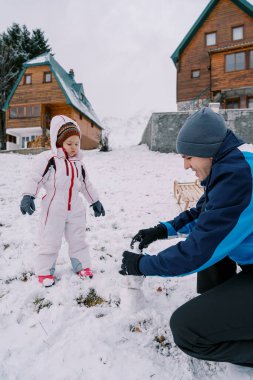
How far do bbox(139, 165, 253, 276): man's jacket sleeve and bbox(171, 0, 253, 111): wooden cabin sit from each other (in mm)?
21011

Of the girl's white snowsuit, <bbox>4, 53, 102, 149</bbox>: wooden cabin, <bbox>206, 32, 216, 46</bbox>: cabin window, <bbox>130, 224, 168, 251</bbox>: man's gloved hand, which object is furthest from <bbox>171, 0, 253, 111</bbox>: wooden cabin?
<bbox>130, 224, 168, 251</bbox>: man's gloved hand

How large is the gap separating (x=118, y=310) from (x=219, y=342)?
3.08ft

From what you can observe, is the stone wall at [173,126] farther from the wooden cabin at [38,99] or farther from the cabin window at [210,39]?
the cabin window at [210,39]

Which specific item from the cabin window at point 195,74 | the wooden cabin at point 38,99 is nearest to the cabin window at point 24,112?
the wooden cabin at point 38,99

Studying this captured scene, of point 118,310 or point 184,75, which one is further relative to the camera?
point 184,75

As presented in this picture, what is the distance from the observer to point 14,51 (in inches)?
965

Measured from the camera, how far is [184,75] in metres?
22.7

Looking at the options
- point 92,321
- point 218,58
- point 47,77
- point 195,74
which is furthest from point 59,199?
point 195,74

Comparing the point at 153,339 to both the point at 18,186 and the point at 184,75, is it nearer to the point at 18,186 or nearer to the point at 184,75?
the point at 18,186

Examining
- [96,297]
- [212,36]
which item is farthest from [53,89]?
[96,297]

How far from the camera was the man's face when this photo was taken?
5.74 ft

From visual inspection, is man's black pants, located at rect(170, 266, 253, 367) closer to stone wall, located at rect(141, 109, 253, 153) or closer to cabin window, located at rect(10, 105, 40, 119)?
stone wall, located at rect(141, 109, 253, 153)

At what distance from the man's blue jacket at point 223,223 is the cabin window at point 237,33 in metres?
24.1

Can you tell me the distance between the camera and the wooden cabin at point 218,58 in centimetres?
1983
